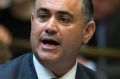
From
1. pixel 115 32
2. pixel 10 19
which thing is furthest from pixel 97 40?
pixel 10 19

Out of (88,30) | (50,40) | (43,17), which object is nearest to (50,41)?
(50,40)

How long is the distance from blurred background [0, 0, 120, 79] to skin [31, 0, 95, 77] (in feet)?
6.49

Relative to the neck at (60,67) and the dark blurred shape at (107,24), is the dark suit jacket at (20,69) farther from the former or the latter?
the dark blurred shape at (107,24)

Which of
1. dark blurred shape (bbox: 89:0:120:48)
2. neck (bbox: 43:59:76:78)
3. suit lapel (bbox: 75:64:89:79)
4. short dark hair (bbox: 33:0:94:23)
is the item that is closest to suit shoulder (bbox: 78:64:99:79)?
suit lapel (bbox: 75:64:89:79)

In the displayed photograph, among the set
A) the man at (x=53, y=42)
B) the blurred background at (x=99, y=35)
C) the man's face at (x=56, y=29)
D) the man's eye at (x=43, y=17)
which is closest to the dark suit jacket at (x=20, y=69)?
the man at (x=53, y=42)

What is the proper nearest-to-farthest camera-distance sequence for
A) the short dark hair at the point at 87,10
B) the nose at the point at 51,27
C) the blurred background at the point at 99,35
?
the nose at the point at 51,27 → the short dark hair at the point at 87,10 → the blurred background at the point at 99,35

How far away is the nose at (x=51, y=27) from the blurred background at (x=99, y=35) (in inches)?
83.2

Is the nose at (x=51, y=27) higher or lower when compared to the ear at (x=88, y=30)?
higher

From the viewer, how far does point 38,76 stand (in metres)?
2.65

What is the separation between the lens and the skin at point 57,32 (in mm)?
2564

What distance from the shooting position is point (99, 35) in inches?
190

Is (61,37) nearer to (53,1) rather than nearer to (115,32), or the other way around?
(53,1)

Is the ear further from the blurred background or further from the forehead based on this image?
the blurred background

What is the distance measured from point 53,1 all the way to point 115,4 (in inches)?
95.3
